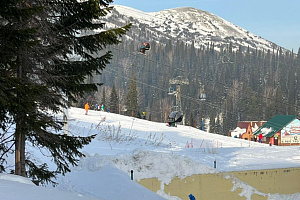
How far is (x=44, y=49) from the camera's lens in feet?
21.4

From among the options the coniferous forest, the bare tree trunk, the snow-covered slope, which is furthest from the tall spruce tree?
the coniferous forest

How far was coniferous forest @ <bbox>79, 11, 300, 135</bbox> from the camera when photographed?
349 feet

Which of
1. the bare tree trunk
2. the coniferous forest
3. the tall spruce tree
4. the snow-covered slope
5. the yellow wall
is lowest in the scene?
the yellow wall

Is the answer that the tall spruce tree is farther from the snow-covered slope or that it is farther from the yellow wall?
the yellow wall

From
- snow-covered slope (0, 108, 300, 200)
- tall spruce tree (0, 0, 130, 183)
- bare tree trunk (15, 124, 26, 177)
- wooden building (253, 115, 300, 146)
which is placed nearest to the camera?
tall spruce tree (0, 0, 130, 183)

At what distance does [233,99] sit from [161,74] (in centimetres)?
3841

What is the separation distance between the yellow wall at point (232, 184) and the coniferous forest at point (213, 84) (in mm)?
81909

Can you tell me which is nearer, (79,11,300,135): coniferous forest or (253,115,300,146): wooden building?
(253,115,300,146): wooden building

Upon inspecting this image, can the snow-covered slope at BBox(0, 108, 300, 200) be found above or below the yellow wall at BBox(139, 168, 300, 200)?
above

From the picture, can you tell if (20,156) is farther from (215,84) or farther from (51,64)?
(215,84)

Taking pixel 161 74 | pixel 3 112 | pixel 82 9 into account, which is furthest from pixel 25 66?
pixel 161 74

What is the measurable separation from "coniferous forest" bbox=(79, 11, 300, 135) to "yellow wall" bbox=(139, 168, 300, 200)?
81909 millimetres

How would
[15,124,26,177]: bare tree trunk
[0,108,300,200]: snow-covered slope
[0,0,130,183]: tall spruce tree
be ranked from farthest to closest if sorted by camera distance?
[0,108,300,200]: snow-covered slope < [15,124,26,177]: bare tree trunk < [0,0,130,183]: tall spruce tree

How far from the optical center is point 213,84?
151 metres
